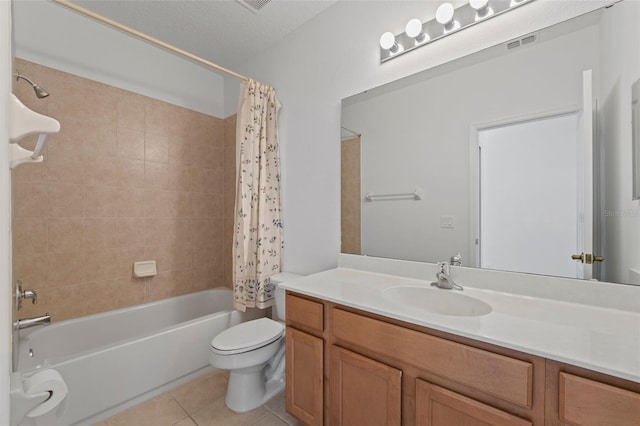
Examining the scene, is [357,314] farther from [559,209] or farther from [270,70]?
[270,70]

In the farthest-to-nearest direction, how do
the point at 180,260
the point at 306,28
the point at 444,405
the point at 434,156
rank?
the point at 180,260 → the point at 306,28 → the point at 434,156 → the point at 444,405

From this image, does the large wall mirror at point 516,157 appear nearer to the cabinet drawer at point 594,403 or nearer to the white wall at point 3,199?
the cabinet drawer at point 594,403

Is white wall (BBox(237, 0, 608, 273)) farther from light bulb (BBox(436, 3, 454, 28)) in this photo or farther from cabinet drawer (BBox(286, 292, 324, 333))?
cabinet drawer (BBox(286, 292, 324, 333))

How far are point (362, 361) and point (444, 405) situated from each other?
32 centimetres

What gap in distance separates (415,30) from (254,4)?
1.11 m

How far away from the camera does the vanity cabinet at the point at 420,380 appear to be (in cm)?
73

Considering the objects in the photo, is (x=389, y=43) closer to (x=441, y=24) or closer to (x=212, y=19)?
(x=441, y=24)

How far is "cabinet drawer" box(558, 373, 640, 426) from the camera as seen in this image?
0.67 m

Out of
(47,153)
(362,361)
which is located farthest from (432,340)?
(47,153)

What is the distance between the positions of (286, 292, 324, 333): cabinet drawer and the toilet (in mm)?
386

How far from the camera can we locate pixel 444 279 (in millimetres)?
1329

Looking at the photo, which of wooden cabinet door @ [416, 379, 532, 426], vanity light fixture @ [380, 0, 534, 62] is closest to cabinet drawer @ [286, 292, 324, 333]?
wooden cabinet door @ [416, 379, 532, 426]

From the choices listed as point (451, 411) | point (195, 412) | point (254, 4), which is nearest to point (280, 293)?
point (195, 412)

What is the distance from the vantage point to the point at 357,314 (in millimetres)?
1169
